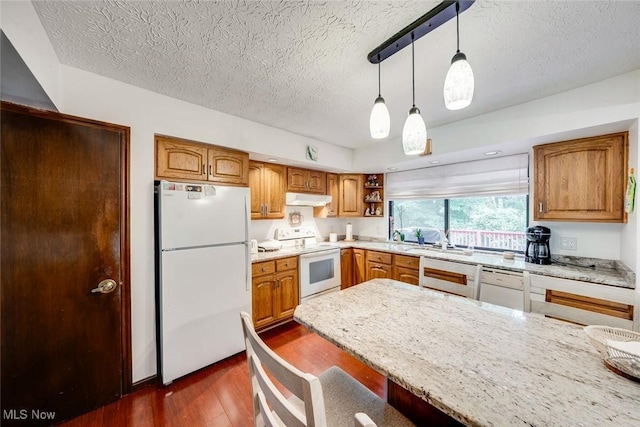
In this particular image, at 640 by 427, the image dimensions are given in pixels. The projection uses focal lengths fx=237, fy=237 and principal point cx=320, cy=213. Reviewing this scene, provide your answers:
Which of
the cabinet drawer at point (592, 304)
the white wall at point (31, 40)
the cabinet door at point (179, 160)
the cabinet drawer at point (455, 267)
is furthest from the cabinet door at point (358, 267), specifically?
the white wall at point (31, 40)

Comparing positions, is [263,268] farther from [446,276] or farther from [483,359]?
[483,359]

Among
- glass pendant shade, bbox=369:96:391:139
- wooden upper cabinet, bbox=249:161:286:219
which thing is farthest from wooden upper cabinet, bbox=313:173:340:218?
glass pendant shade, bbox=369:96:391:139

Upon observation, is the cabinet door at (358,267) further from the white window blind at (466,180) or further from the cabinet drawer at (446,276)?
the cabinet drawer at (446,276)

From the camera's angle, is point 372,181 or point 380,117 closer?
point 380,117

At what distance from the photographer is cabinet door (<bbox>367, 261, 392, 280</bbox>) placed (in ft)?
10.8

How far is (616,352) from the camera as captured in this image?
2.61 ft

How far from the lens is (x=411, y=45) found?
1415 millimetres

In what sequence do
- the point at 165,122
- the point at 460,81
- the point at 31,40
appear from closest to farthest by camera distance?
the point at 460,81
the point at 31,40
the point at 165,122

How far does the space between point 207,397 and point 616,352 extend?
231 centimetres

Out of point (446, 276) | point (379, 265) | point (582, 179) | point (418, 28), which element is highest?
point (418, 28)

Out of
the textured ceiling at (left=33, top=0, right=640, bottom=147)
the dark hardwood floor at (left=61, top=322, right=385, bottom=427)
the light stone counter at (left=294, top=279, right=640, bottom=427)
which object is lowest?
the dark hardwood floor at (left=61, top=322, right=385, bottom=427)

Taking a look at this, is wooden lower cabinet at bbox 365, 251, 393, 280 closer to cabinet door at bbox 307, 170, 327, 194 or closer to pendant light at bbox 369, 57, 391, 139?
cabinet door at bbox 307, 170, 327, 194

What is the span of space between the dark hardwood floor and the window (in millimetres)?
2211

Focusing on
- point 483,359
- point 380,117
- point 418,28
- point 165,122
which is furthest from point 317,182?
point 483,359
